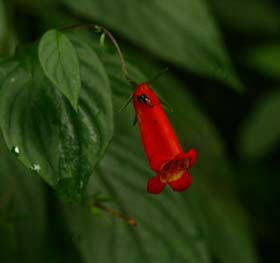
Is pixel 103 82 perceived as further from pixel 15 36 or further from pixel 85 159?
pixel 15 36

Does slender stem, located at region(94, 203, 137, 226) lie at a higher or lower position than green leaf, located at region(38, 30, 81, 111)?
lower

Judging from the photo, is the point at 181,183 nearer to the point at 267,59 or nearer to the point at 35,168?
the point at 35,168

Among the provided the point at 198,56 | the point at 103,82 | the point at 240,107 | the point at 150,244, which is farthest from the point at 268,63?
the point at 103,82

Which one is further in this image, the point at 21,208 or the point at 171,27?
the point at 171,27

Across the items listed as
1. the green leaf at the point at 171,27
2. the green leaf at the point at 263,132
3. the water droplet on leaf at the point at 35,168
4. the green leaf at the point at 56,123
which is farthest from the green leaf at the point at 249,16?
the water droplet on leaf at the point at 35,168

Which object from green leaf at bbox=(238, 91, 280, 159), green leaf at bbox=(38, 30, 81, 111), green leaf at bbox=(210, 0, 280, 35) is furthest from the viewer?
green leaf at bbox=(210, 0, 280, 35)

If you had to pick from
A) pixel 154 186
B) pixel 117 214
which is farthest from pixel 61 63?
pixel 117 214

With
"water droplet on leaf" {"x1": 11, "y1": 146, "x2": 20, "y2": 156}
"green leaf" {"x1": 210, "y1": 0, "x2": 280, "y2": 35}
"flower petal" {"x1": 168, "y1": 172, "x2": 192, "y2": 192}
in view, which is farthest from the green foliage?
"green leaf" {"x1": 210, "y1": 0, "x2": 280, "y2": 35}

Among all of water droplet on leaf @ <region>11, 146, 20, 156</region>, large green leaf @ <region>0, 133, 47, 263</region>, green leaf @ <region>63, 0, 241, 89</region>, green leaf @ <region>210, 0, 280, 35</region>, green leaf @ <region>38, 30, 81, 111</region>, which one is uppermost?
green leaf @ <region>38, 30, 81, 111</region>

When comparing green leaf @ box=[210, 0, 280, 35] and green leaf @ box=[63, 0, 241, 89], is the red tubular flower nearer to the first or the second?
green leaf @ box=[63, 0, 241, 89]
